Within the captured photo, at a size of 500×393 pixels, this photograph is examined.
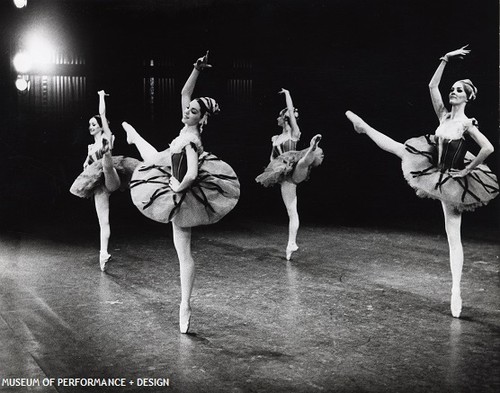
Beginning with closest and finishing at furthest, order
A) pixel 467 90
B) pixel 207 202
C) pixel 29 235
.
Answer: pixel 207 202, pixel 467 90, pixel 29 235

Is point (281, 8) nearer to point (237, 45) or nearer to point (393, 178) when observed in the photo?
point (237, 45)

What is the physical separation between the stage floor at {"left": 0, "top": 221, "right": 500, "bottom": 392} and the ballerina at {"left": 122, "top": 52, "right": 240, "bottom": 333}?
501 mm

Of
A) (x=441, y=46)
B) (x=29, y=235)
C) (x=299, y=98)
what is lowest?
(x=29, y=235)

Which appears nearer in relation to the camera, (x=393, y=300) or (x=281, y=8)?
(x=393, y=300)

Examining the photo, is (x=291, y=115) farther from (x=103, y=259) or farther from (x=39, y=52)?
(x=39, y=52)

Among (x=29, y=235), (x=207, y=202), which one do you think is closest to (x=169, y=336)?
(x=207, y=202)

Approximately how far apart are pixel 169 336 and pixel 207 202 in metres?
0.87

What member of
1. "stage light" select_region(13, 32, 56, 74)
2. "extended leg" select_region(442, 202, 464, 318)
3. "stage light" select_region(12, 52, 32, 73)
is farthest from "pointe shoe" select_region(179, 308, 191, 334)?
"stage light" select_region(13, 32, 56, 74)

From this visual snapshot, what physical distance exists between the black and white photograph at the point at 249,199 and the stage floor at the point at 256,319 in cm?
2

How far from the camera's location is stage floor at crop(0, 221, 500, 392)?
10.2 ft

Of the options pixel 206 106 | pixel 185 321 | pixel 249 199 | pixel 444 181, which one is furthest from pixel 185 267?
pixel 249 199

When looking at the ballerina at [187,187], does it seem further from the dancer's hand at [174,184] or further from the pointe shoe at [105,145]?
the pointe shoe at [105,145]

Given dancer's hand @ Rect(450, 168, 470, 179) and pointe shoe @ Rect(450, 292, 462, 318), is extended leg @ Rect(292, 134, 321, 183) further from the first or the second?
pointe shoe @ Rect(450, 292, 462, 318)

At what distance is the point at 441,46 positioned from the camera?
862 centimetres
